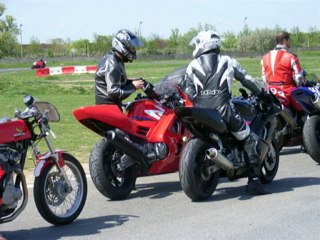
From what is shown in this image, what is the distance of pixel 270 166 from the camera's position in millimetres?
7977

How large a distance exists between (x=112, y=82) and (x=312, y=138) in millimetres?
3305

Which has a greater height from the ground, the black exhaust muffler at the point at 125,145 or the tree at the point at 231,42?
the tree at the point at 231,42

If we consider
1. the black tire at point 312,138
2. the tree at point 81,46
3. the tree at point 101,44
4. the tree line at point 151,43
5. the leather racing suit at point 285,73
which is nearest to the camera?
the black tire at point 312,138

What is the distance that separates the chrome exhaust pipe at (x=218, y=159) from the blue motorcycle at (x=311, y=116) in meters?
2.40

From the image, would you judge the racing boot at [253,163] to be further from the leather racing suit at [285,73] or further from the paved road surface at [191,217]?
the leather racing suit at [285,73]

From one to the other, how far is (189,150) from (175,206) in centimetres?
64

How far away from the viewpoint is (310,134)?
29.8 feet

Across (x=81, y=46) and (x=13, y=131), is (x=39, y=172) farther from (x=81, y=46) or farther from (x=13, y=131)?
(x=81, y=46)

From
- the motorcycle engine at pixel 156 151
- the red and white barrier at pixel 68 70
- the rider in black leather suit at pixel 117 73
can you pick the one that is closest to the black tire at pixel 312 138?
the motorcycle engine at pixel 156 151

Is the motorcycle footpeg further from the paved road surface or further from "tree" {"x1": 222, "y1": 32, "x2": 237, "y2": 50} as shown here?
"tree" {"x1": 222, "y1": 32, "x2": 237, "y2": 50}

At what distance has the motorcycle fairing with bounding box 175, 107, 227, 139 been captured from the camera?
6.82 metres

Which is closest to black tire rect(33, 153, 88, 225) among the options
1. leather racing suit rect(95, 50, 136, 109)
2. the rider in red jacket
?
leather racing suit rect(95, 50, 136, 109)

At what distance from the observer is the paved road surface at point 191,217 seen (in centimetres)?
578

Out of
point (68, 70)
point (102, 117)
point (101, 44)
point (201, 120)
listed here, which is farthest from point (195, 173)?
point (101, 44)
